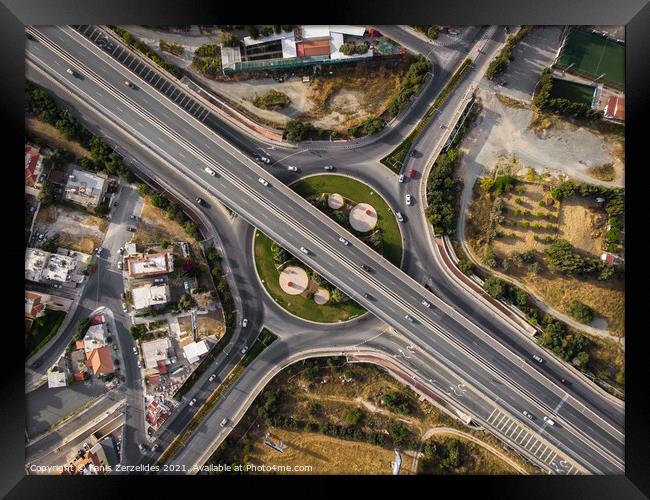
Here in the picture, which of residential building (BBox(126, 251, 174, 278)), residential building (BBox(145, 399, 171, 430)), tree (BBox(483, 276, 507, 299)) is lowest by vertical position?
residential building (BBox(145, 399, 171, 430))

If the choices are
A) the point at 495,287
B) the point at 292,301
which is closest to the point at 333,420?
the point at 292,301

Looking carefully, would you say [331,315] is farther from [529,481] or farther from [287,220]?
[529,481]

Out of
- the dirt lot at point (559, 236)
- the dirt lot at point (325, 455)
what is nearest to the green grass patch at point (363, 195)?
the dirt lot at point (559, 236)

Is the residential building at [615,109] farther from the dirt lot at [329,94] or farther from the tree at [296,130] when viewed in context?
the tree at [296,130]

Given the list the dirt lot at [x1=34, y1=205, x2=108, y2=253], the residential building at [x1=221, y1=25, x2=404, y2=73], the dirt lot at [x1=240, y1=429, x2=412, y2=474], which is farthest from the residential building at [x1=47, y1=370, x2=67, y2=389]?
the residential building at [x1=221, y1=25, x2=404, y2=73]

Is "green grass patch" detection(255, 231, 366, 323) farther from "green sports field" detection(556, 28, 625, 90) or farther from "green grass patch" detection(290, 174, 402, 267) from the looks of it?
"green sports field" detection(556, 28, 625, 90)
